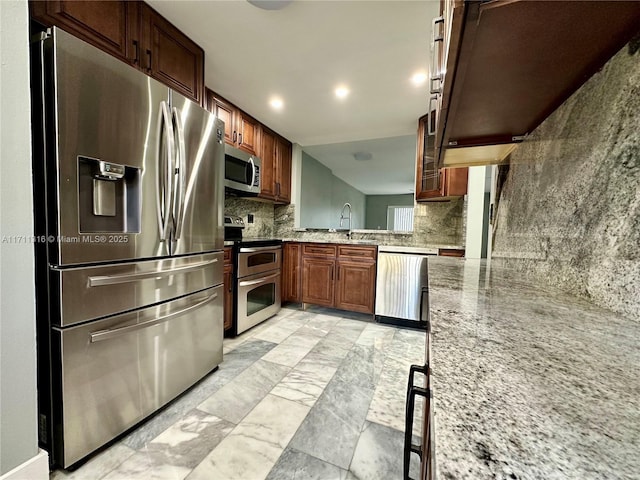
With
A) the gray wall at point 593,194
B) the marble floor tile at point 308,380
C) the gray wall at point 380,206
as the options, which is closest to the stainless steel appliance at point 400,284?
the marble floor tile at point 308,380

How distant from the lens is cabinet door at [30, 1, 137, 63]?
1.17 meters

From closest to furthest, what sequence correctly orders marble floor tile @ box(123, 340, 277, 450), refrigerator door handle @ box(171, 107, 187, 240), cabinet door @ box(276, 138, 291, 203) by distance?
marble floor tile @ box(123, 340, 277, 450)
refrigerator door handle @ box(171, 107, 187, 240)
cabinet door @ box(276, 138, 291, 203)

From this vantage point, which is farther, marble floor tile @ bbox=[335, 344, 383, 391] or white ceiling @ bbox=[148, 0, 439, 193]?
marble floor tile @ bbox=[335, 344, 383, 391]

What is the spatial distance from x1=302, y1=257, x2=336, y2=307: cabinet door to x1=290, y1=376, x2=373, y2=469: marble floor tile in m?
1.47

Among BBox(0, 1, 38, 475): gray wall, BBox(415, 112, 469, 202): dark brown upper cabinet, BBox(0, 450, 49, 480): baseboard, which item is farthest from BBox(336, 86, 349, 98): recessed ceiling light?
BBox(0, 450, 49, 480): baseboard

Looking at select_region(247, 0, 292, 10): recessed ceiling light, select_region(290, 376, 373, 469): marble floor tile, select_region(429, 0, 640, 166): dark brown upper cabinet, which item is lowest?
select_region(290, 376, 373, 469): marble floor tile

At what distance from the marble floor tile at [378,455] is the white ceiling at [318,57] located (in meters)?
2.24

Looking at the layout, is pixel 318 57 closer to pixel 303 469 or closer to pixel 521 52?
pixel 521 52

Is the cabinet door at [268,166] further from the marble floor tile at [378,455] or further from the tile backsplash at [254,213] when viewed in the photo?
the marble floor tile at [378,455]

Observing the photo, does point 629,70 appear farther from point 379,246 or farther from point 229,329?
point 229,329

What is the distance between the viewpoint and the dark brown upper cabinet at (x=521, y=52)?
0.54 meters

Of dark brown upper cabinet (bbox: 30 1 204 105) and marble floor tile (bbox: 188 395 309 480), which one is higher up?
dark brown upper cabinet (bbox: 30 1 204 105)

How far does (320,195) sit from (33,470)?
4.63 meters

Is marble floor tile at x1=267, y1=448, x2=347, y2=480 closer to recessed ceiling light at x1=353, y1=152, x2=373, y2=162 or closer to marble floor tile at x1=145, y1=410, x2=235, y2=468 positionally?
marble floor tile at x1=145, y1=410, x2=235, y2=468
